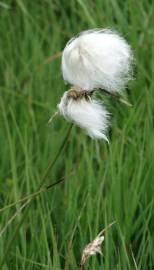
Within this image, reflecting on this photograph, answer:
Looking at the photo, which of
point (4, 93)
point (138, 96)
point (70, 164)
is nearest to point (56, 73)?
point (4, 93)

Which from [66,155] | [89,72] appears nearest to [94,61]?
[89,72]

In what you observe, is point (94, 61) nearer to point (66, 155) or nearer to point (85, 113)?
point (85, 113)

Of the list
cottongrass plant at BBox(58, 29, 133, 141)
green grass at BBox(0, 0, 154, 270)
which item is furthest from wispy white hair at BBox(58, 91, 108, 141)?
green grass at BBox(0, 0, 154, 270)

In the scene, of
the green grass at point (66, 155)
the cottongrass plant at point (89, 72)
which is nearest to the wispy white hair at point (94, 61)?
the cottongrass plant at point (89, 72)

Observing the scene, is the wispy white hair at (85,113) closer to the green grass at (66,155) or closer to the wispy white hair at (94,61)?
the wispy white hair at (94,61)

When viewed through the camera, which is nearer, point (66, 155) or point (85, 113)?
point (85, 113)

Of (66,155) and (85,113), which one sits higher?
(85,113)

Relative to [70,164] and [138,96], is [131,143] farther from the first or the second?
[138,96]
